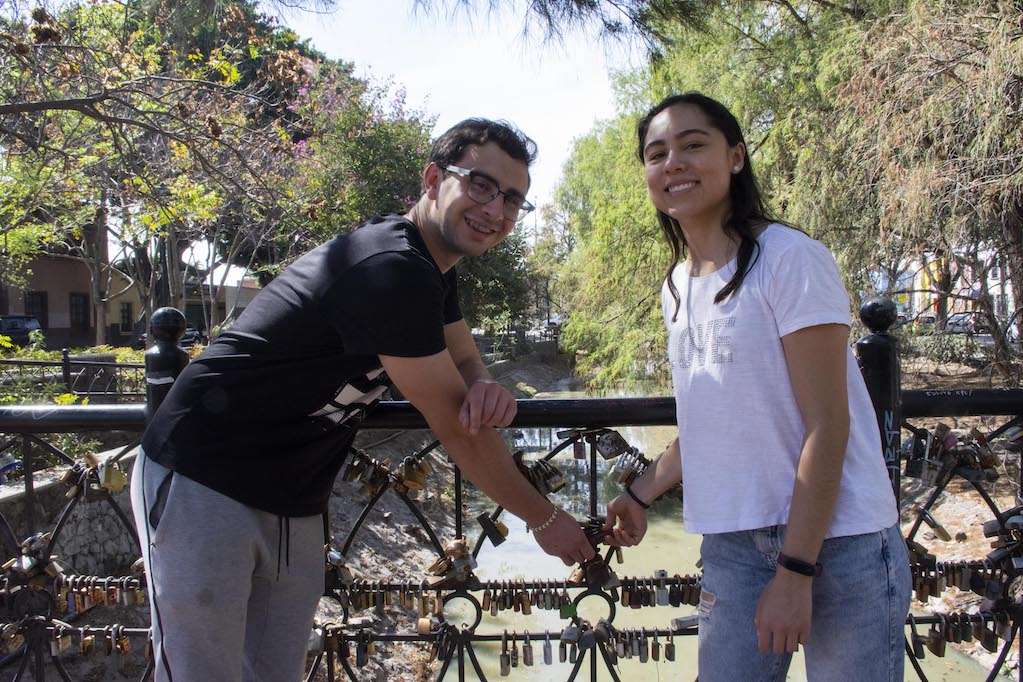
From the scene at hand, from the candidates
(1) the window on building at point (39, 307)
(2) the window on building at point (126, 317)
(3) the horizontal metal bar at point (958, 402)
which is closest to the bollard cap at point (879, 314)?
(3) the horizontal metal bar at point (958, 402)

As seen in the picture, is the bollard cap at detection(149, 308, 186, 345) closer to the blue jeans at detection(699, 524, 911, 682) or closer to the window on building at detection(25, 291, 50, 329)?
the blue jeans at detection(699, 524, 911, 682)

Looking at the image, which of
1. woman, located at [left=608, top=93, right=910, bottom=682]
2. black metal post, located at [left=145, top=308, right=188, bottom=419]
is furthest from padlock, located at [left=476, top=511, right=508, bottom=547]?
black metal post, located at [left=145, top=308, right=188, bottom=419]

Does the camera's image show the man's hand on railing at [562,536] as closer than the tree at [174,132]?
Yes

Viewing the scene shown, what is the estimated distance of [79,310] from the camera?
30578 mm

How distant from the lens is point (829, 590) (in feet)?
4.49

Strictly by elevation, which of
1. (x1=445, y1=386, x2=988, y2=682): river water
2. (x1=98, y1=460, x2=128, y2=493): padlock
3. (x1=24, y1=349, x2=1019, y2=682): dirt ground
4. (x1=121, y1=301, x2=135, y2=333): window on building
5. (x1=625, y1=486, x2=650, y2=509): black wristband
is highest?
(x1=121, y1=301, x2=135, y2=333): window on building

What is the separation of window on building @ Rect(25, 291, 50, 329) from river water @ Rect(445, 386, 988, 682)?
2328cm

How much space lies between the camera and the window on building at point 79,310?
99.1 feet

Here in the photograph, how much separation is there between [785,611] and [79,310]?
34.7 meters

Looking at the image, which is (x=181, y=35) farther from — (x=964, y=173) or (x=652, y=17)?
(x=964, y=173)

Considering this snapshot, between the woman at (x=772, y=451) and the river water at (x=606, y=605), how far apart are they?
2.98 metres

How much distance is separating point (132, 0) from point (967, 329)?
8.57 metres

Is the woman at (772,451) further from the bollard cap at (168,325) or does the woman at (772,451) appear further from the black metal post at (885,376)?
the bollard cap at (168,325)

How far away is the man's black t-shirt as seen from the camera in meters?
1.46
